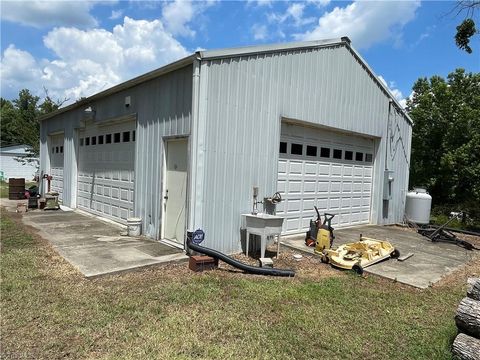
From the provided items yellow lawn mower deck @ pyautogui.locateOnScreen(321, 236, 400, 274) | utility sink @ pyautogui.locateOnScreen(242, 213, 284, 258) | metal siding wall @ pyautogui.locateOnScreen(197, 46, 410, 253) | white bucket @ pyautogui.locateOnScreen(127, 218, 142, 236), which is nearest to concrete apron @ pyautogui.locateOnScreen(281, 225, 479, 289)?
yellow lawn mower deck @ pyautogui.locateOnScreen(321, 236, 400, 274)

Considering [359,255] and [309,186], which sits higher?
[309,186]

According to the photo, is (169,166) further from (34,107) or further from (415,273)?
(34,107)

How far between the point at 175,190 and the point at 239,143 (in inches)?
62.2

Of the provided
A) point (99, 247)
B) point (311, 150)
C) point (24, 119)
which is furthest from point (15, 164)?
point (311, 150)

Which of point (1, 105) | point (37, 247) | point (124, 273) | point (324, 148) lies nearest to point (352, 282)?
point (124, 273)

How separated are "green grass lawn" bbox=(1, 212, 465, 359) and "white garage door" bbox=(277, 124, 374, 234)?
3.18 metres

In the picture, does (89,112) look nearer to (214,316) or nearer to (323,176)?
(323,176)

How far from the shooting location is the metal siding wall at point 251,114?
6.33 meters

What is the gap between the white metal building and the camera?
6.38 m

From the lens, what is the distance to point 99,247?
260 inches

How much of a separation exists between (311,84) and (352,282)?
4.84 metres

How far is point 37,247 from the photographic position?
256 inches

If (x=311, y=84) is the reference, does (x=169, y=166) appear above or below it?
below

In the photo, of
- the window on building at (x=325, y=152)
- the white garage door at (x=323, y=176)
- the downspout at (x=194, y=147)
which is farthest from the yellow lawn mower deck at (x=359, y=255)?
the window on building at (x=325, y=152)
